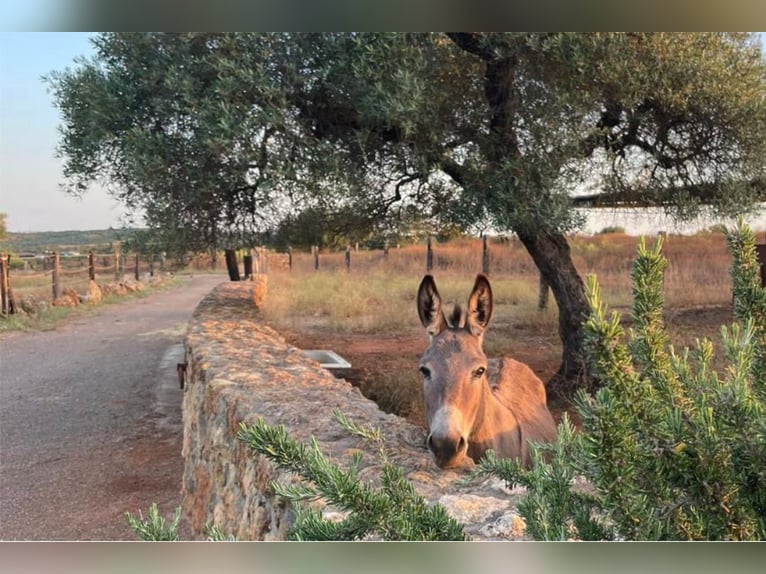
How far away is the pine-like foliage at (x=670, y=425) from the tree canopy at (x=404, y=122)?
5.88 ft

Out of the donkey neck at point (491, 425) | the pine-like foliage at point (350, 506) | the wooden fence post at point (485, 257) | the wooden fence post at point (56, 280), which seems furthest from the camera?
the wooden fence post at point (56, 280)

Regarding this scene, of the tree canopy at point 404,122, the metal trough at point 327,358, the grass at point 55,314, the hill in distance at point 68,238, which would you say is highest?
the tree canopy at point 404,122

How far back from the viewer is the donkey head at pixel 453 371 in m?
1.12

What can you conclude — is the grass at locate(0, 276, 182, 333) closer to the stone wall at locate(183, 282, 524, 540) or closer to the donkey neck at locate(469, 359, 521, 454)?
the stone wall at locate(183, 282, 524, 540)

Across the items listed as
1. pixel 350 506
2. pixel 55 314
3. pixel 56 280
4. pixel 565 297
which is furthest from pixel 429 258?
pixel 56 280

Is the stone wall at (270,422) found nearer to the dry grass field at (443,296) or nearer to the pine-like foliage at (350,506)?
the pine-like foliage at (350,506)

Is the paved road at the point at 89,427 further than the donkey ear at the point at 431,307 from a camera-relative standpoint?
Yes

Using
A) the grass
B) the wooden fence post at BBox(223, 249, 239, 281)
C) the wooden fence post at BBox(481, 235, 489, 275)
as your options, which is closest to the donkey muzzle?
the wooden fence post at BBox(481, 235, 489, 275)

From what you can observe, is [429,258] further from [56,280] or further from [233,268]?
[56,280]

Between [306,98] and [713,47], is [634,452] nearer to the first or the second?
[306,98]

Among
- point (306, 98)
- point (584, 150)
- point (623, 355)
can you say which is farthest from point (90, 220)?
point (623, 355)

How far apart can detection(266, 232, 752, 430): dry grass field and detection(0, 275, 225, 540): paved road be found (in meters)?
0.99

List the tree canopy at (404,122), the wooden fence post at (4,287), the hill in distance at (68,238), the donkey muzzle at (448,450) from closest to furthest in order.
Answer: the donkey muzzle at (448,450) → the tree canopy at (404,122) → the hill in distance at (68,238) → the wooden fence post at (4,287)

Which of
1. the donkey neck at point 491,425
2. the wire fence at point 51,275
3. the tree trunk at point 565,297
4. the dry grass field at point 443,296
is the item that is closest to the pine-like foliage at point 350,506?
the donkey neck at point 491,425
